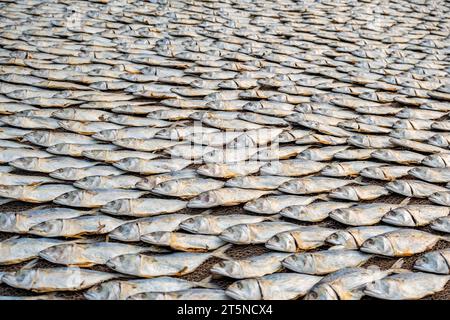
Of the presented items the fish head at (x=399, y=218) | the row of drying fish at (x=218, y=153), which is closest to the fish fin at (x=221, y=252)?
the row of drying fish at (x=218, y=153)

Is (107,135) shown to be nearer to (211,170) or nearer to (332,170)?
(211,170)

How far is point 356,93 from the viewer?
286 centimetres

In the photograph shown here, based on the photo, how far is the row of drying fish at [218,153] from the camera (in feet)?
5.30

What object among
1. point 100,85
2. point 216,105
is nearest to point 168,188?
point 216,105

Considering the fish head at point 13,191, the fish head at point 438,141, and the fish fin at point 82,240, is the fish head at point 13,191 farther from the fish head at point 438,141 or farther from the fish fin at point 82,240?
the fish head at point 438,141

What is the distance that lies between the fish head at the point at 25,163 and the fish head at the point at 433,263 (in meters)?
1.58

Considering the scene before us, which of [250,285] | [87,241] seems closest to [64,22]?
[87,241]

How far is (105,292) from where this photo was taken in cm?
151

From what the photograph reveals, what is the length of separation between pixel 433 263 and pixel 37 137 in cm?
176

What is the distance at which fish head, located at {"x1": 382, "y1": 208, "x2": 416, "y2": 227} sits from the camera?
1.84 meters

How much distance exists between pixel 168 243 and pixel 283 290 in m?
0.44

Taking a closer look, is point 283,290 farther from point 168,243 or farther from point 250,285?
point 168,243
